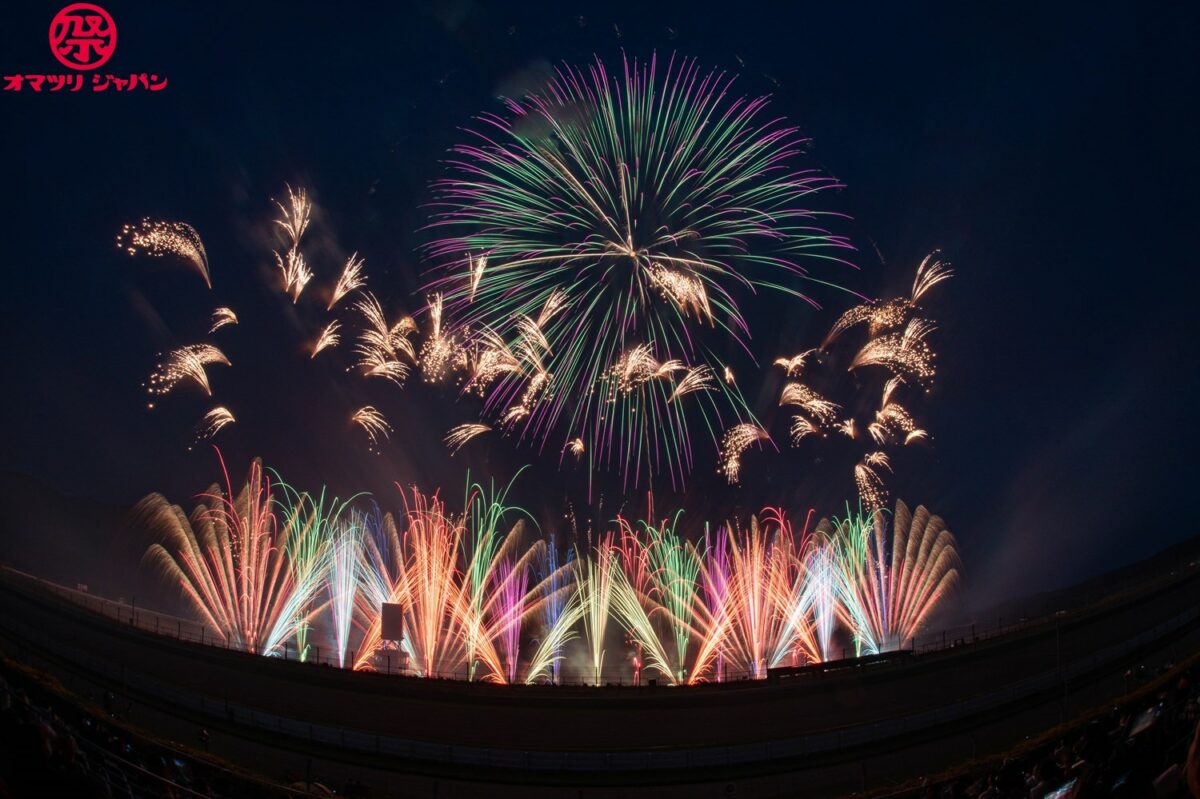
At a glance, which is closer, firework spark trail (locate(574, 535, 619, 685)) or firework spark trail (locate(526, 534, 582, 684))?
firework spark trail (locate(574, 535, 619, 685))

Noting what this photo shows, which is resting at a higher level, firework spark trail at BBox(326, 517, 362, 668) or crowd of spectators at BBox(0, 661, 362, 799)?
firework spark trail at BBox(326, 517, 362, 668)

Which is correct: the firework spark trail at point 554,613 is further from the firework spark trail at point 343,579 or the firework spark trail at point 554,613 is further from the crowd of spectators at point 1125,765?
the crowd of spectators at point 1125,765

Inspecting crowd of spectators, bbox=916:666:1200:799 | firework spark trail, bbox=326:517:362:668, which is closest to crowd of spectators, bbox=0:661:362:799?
crowd of spectators, bbox=916:666:1200:799

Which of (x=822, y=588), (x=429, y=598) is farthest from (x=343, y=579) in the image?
(x=822, y=588)

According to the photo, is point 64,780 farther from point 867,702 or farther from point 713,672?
point 713,672

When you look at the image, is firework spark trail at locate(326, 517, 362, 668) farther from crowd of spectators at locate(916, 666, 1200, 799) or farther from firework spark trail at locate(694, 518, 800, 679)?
crowd of spectators at locate(916, 666, 1200, 799)

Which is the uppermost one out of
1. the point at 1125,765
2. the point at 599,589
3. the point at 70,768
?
the point at 599,589

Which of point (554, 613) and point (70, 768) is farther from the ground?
point (554, 613)

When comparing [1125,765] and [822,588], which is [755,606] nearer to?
[822,588]
